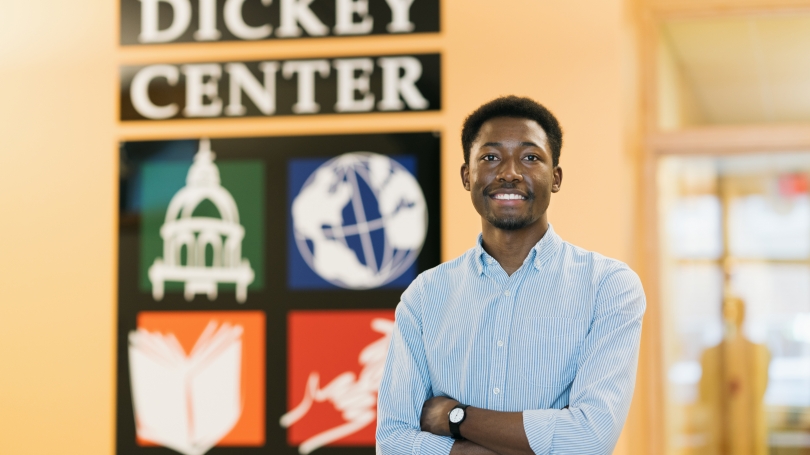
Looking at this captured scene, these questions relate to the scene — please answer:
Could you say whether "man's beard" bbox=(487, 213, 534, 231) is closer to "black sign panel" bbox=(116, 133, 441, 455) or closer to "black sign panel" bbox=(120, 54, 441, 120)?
"black sign panel" bbox=(116, 133, 441, 455)

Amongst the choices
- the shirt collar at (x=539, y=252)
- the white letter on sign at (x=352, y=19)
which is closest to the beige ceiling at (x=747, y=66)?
the white letter on sign at (x=352, y=19)

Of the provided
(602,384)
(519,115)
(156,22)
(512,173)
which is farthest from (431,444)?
Result: (156,22)

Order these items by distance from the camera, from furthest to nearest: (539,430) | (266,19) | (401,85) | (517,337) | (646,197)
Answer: (646,197) < (266,19) < (401,85) < (517,337) < (539,430)

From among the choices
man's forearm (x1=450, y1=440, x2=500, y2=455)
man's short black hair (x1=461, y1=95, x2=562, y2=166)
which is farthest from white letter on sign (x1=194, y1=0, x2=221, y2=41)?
man's forearm (x1=450, y1=440, x2=500, y2=455)

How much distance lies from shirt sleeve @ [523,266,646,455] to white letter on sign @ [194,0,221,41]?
240cm

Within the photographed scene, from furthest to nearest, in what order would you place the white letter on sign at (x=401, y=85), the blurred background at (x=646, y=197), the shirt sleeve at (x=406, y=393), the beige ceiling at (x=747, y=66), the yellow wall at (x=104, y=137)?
the beige ceiling at (x=747, y=66) → the blurred background at (x=646, y=197) → the white letter on sign at (x=401, y=85) → the yellow wall at (x=104, y=137) → the shirt sleeve at (x=406, y=393)

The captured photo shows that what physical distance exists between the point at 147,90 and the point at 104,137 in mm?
289

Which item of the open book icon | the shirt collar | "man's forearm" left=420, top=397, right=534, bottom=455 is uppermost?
the shirt collar

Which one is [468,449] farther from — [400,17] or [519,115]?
[400,17]

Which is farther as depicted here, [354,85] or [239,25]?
[239,25]

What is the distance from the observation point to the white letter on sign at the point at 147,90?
3.60 m

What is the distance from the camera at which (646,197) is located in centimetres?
369

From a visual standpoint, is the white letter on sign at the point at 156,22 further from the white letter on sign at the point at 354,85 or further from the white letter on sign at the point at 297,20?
→ the white letter on sign at the point at 354,85

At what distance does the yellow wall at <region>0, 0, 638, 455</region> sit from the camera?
3318 millimetres
